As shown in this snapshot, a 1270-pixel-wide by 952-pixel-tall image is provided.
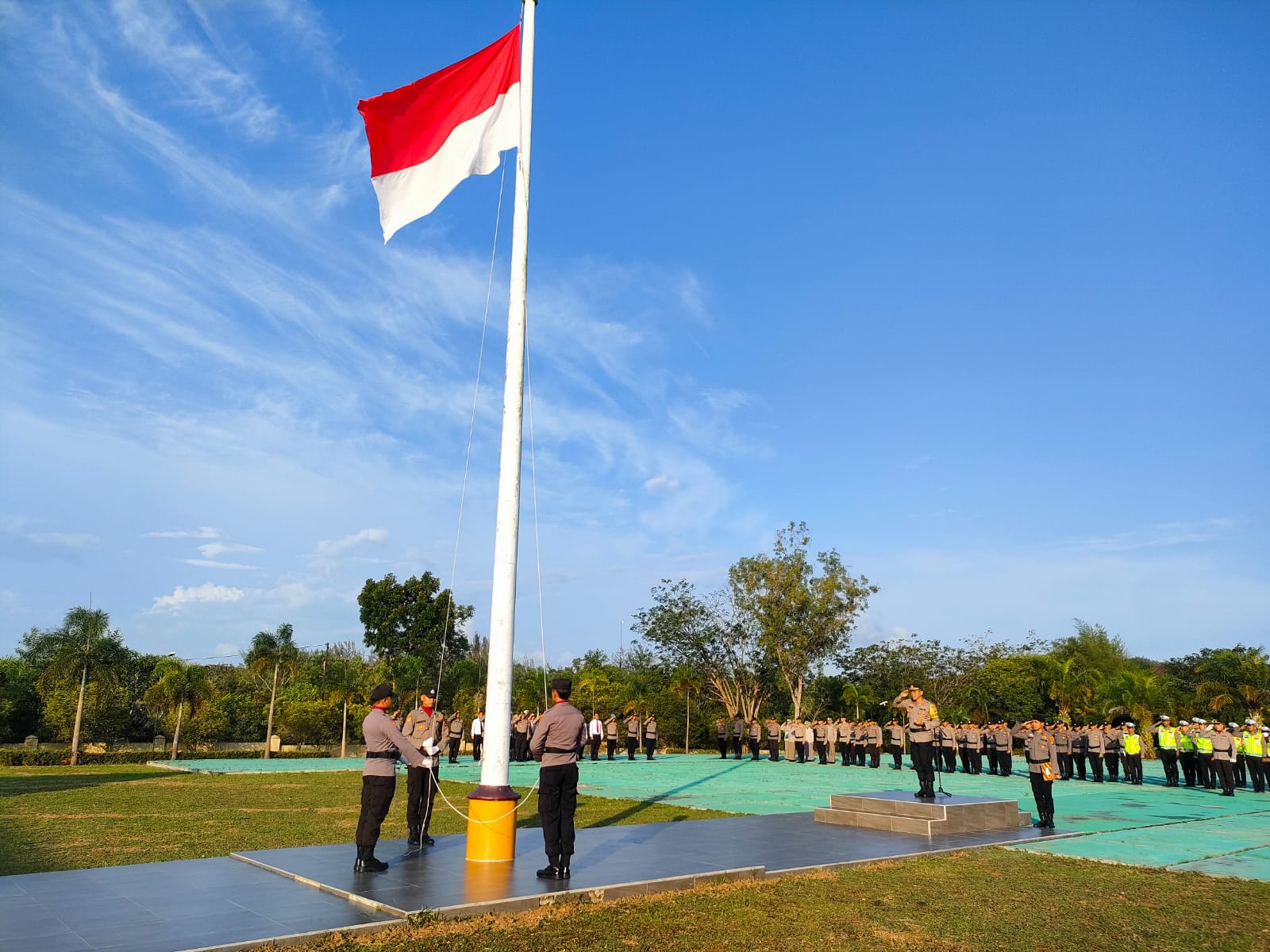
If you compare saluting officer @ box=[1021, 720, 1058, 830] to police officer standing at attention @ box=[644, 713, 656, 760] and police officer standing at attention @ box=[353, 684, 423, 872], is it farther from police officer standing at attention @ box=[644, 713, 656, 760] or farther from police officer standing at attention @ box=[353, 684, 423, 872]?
police officer standing at attention @ box=[644, 713, 656, 760]

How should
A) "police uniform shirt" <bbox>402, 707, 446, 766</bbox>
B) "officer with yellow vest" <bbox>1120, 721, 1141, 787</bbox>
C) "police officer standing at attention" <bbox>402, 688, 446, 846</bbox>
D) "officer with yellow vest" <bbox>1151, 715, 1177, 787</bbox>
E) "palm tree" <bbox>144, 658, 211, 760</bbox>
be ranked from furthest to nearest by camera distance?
1. "palm tree" <bbox>144, 658, 211, 760</bbox>
2. "officer with yellow vest" <bbox>1120, 721, 1141, 787</bbox>
3. "officer with yellow vest" <bbox>1151, 715, 1177, 787</bbox>
4. "police uniform shirt" <bbox>402, 707, 446, 766</bbox>
5. "police officer standing at attention" <bbox>402, 688, 446, 846</bbox>

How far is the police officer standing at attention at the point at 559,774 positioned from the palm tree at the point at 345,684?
92.1ft

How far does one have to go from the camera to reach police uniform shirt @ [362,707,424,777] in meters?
8.30

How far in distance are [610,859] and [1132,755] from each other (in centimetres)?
1883

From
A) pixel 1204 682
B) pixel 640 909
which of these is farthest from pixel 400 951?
pixel 1204 682

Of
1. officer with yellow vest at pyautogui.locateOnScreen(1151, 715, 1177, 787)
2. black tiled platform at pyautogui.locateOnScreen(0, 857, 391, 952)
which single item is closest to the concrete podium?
black tiled platform at pyautogui.locateOnScreen(0, 857, 391, 952)

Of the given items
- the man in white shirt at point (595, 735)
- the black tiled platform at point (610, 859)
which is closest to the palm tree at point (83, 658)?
the man in white shirt at point (595, 735)

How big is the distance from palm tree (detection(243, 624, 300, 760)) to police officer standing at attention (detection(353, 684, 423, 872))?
28.3 meters

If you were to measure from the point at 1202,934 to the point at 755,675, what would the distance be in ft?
110

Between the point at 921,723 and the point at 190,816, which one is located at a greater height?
the point at 921,723

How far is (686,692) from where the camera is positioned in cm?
3722

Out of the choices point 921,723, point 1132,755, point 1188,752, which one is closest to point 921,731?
point 921,723

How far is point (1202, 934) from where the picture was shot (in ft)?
22.7

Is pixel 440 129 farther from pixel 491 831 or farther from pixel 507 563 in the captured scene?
pixel 491 831
